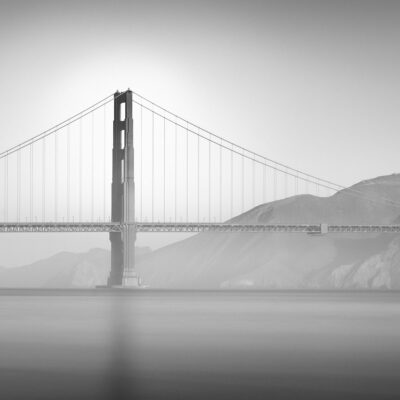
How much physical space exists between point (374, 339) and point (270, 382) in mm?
8292

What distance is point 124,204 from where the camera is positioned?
80.4 metres

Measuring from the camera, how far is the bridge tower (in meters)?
78.6

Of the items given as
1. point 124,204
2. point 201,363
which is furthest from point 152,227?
point 201,363

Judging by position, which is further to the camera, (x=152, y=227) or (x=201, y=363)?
(x=152, y=227)

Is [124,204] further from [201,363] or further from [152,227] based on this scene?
[201,363]

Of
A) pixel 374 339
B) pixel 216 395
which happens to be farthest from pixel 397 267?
pixel 216 395

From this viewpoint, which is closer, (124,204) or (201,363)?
(201,363)

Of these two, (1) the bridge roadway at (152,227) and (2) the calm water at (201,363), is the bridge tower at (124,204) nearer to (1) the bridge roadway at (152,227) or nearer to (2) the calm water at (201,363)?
(1) the bridge roadway at (152,227)

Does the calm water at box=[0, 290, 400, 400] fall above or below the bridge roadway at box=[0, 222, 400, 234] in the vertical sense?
below

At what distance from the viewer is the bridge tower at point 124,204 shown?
7856cm

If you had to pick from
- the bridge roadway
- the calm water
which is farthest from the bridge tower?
the calm water

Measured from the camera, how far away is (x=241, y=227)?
77375 mm

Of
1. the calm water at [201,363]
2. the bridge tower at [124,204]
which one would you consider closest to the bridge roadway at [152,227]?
the bridge tower at [124,204]

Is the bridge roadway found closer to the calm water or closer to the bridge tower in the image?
the bridge tower
